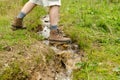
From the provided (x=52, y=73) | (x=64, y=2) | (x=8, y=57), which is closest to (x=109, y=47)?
(x=52, y=73)

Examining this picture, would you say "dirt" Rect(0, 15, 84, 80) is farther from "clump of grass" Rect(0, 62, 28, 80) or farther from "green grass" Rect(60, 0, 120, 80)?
"green grass" Rect(60, 0, 120, 80)

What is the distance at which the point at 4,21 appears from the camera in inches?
217

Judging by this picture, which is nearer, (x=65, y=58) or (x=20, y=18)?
(x=65, y=58)

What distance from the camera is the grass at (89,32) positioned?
3984 mm

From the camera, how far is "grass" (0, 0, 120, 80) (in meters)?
3.98

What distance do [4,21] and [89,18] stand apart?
1.42 m

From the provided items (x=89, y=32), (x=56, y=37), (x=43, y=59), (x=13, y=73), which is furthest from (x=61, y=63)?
(x=89, y=32)

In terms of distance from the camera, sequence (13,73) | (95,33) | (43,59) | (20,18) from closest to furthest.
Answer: (13,73) → (43,59) → (20,18) → (95,33)

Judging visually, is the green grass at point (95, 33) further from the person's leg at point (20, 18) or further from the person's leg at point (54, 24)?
the person's leg at point (20, 18)

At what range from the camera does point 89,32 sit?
5.07 meters

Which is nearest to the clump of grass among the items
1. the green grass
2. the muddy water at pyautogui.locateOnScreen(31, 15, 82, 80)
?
the muddy water at pyautogui.locateOnScreen(31, 15, 82, 80)

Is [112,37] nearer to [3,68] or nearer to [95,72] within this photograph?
[95,72]

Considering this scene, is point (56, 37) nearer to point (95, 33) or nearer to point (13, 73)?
point (95, 33)

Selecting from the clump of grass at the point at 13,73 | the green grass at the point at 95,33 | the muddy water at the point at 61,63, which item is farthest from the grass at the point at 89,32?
the clump of grass at the point at 13,73
